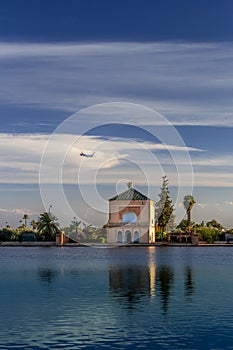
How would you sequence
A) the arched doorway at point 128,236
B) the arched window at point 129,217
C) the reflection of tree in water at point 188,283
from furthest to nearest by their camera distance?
1. the arched doorway at point 128,236
2. the arched window at point 129,217
3. the reflection of tree in water at point 188,283

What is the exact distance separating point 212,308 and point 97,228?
111 meters

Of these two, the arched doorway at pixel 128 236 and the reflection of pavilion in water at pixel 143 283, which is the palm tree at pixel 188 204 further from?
the reflection of pavilion in water at pixel 143 283

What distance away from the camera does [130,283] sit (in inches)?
1916

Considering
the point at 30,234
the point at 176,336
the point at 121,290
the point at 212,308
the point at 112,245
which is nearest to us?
the point at 176,336

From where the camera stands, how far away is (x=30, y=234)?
14400cm

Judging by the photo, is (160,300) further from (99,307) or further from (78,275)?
(78,275)

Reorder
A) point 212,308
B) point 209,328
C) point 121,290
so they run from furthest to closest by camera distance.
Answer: point 121,290 < point 212,308 < point 209,328

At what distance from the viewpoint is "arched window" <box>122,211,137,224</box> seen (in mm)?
131750

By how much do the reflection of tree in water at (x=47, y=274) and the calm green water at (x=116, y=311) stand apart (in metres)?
0.09

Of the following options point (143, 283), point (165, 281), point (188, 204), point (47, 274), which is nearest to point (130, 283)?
point (143, 283)

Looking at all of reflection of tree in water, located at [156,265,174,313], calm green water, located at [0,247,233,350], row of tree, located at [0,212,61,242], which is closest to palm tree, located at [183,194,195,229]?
row of tree, located at [0,212,61,242]

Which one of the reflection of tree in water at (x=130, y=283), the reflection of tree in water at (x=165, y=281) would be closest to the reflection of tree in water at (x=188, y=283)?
the reflection of tree in water at (x=165, y=281)

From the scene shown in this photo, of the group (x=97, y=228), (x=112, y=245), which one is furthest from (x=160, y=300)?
(x=97, y=228)

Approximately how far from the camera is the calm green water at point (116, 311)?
88.1 ft
